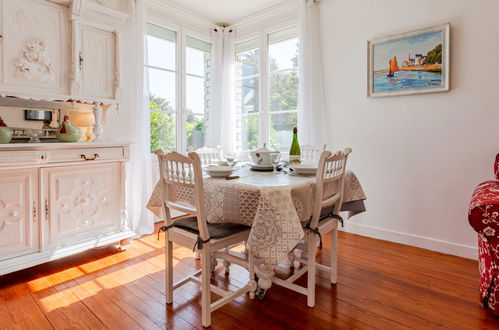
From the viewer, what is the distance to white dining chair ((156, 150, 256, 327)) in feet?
5.30

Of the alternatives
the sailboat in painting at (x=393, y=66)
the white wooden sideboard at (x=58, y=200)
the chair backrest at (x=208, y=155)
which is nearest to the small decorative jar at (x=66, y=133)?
the white wooden sideboard at (x=58, y=200)

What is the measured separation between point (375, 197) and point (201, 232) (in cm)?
223

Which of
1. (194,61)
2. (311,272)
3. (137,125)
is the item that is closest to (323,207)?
(311,272)

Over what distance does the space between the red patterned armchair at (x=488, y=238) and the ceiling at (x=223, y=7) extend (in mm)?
3145

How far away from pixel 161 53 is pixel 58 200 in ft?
7.24

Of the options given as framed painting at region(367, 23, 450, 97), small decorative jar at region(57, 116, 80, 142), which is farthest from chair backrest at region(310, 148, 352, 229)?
small decorative jar at region(57, 116, 80, 142)

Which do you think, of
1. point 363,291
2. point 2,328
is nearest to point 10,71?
point 2,328

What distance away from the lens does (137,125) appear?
3293 millimetres

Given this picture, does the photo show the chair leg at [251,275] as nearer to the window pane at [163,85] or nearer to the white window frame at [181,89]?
the white window frame at [181,89]

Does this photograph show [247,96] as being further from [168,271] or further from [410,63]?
[168,271]

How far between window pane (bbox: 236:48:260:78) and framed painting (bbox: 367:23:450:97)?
1.60m

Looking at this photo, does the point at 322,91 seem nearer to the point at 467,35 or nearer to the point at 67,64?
the point at 467,35

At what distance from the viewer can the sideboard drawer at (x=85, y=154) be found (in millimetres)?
2322
